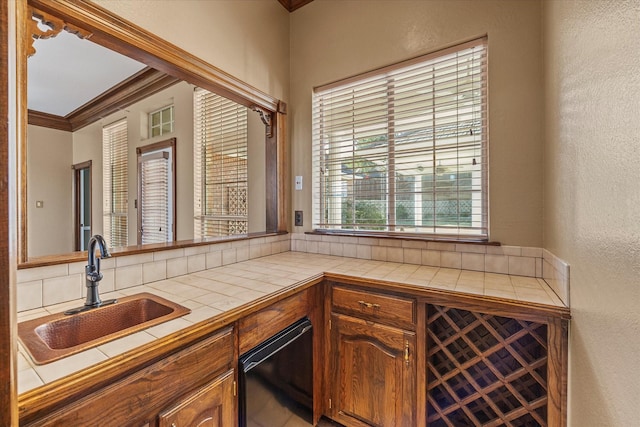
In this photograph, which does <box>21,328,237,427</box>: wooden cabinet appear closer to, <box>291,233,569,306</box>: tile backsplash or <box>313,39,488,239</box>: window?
<box>291,233,569,306</box>: tile backsplash

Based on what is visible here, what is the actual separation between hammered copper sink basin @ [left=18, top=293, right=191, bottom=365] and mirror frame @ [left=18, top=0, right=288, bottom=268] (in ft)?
0.88

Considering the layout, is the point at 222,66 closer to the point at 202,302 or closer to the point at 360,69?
the point at 360,69

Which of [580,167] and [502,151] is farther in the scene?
[502,151]

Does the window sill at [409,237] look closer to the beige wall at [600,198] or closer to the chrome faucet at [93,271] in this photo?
the beige wall at [600,198]

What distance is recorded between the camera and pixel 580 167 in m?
0.97

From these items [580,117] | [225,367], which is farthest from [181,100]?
[580,117]

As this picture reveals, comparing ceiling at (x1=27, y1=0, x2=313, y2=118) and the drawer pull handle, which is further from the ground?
ceiling at (x1=27, y1=0, x2=313, y2=118)

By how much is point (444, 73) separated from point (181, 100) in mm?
2992

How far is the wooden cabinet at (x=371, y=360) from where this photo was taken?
1373mm

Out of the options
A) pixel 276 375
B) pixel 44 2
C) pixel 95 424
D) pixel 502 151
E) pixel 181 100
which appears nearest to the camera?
pixel 95 424

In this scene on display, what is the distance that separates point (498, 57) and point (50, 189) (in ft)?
22.3

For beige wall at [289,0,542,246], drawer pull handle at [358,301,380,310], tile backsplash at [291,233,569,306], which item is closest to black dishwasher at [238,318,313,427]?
drawer pull handle at [358,301,380,310]

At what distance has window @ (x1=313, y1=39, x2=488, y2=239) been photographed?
5.56 feet

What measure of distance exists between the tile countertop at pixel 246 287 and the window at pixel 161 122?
9.17 ft
